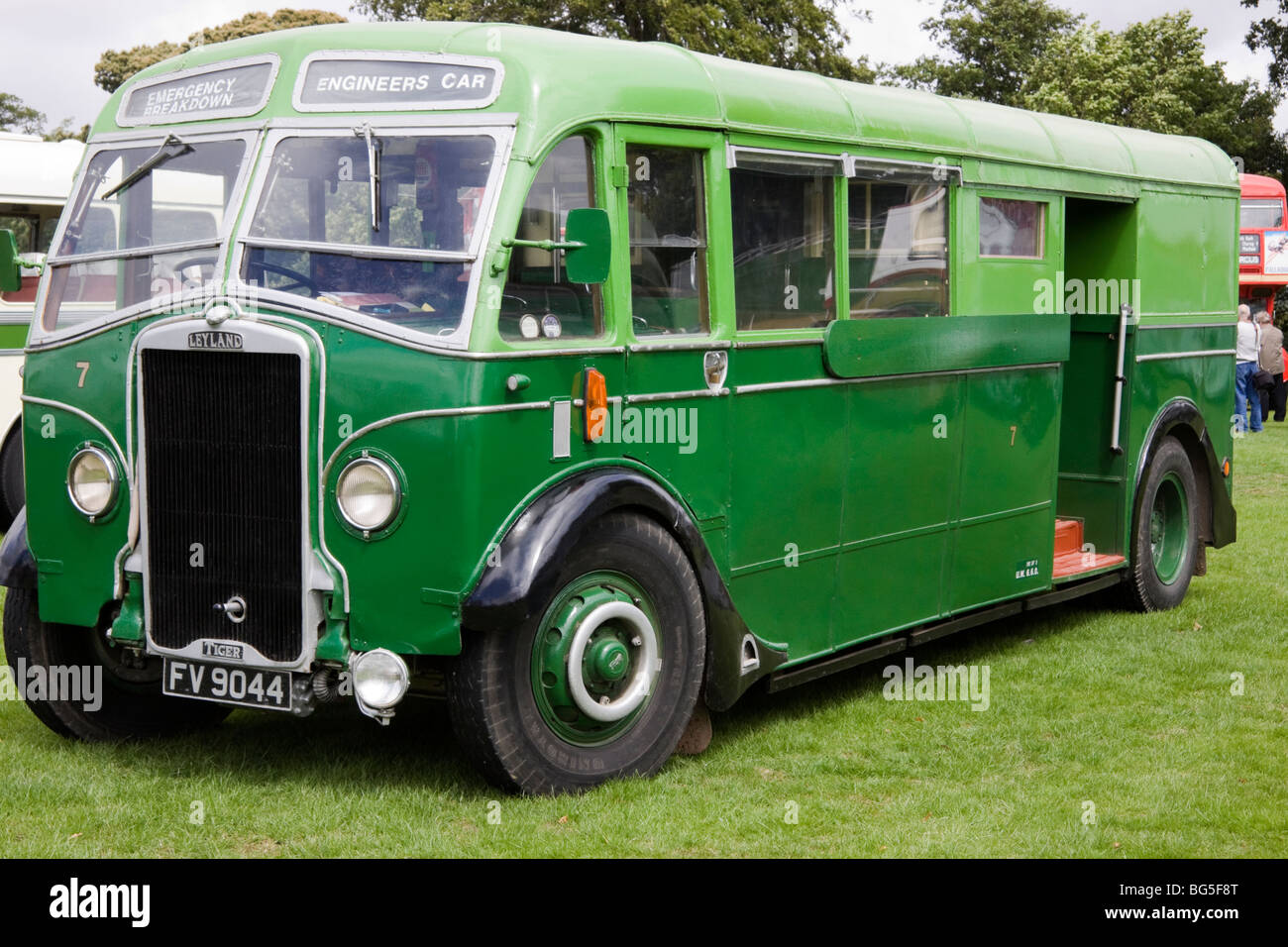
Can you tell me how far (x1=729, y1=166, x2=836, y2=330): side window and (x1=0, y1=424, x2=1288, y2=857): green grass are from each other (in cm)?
184

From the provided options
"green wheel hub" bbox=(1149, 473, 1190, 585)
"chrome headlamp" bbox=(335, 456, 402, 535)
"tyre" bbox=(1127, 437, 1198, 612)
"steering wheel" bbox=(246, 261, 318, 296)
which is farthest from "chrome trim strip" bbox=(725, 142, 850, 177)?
"green wheel hub" bbox=(1149, 473, 1190, 585)

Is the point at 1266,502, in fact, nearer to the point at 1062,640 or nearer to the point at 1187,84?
the point at 1062,640

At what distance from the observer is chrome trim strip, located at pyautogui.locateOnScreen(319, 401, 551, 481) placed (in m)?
5.32

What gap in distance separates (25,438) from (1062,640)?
5.66 meters

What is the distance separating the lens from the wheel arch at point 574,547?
17.5ft

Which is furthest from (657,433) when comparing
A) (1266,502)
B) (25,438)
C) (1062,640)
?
(1266,502)

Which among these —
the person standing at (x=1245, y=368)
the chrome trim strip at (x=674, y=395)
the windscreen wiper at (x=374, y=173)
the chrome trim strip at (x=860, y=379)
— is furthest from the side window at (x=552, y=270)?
the person standing at (x=1245, y=368)

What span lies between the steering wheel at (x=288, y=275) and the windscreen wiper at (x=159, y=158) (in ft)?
2.33

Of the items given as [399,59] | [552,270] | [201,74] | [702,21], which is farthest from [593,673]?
[702,21]

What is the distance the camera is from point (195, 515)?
5770mm

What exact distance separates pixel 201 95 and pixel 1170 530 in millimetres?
6816

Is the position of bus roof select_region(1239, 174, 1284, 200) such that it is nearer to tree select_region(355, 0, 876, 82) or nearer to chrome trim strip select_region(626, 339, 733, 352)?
tree select_region(355, 0, 876, 82)

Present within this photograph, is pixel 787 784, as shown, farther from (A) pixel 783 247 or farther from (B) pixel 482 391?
(A) pixel 783 247
